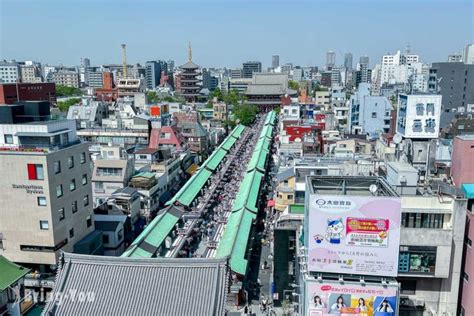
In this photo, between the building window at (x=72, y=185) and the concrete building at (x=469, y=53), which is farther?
the concrete building at (x=469, y=53)

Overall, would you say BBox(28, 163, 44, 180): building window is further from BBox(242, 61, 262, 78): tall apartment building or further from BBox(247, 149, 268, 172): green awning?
BBox(242, 61, 262, 78): tall apartment building

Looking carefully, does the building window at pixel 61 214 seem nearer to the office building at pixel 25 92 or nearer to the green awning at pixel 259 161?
the green awning at pixel 259 161

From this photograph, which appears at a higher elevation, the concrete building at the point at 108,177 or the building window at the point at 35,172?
the building window at the point at 35,172

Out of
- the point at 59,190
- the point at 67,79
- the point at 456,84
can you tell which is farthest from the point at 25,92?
the point at 67,79

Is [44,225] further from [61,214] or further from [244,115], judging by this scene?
[244,115]

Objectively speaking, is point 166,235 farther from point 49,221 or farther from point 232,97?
point 232,97

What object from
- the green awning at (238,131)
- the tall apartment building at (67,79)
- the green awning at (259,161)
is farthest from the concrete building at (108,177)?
the tall apartment building at (67,79)

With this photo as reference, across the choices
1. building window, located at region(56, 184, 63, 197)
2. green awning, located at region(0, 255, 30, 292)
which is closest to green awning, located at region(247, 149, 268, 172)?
building window, located at region(56, 184, 63, 197)

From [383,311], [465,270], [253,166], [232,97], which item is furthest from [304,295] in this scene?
[232,97]
